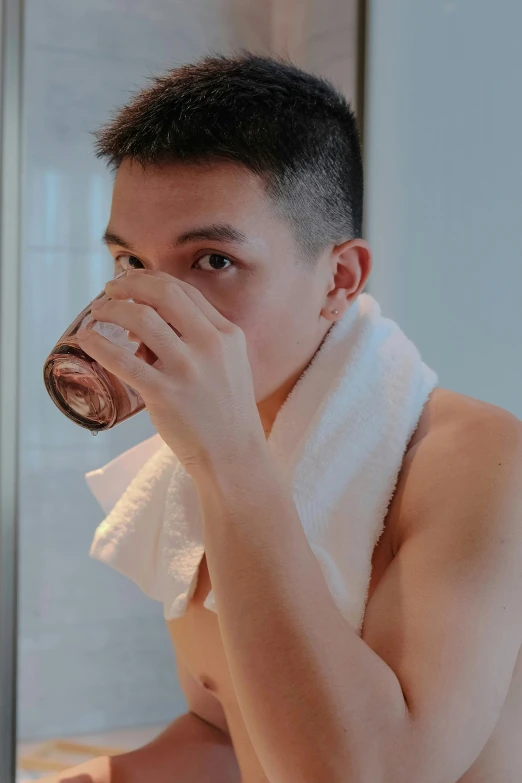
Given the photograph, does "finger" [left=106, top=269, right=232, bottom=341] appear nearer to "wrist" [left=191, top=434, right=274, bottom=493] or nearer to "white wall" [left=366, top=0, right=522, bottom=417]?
"wrist" [left=191, top=434, right=274, bottom=493]

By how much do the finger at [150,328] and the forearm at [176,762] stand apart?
62cm

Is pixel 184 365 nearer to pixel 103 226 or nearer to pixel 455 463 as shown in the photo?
pixel 455 463

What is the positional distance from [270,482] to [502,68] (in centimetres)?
95

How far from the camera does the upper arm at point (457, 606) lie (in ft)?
2.03

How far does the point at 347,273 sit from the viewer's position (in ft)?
3.04

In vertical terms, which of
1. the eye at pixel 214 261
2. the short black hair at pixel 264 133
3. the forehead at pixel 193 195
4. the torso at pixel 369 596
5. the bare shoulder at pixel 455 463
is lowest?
the torso at pixel 369 596

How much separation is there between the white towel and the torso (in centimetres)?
1

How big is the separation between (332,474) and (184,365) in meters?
0.25

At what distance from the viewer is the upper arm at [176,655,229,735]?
41.2 inches

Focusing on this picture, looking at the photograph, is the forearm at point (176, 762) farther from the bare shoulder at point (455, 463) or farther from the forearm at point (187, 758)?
the bare shoulder at point (455, 463)

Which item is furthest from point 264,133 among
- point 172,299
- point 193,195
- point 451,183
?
point 451,183

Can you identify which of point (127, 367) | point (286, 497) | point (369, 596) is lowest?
point (369, 596)

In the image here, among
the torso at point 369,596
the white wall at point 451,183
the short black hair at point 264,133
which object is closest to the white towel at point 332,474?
the torso at point 369,596

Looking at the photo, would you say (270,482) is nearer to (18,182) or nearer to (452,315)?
(452,315)
